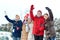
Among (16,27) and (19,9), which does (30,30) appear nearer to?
(16,27)

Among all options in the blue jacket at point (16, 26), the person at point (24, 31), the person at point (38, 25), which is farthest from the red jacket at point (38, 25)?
the blue jacket at point (16, 26)

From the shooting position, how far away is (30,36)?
139 inches

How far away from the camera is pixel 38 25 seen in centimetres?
343

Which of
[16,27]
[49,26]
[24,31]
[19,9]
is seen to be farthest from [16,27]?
[49,26]

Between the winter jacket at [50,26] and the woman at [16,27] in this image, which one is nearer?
the winter jacket at [50,26]

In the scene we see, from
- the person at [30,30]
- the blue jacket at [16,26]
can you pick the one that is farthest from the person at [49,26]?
the blue jacket at [16,26]

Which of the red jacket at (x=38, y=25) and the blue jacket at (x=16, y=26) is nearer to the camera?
the red jacket at (x=38, y=25)

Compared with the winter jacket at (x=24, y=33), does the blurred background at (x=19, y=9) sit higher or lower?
higher

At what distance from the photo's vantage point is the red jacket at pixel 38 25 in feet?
11.3

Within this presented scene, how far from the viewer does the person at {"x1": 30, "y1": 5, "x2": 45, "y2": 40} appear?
3.44m

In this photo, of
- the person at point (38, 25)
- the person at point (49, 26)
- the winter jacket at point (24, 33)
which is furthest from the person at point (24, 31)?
the person at point (49, 26)

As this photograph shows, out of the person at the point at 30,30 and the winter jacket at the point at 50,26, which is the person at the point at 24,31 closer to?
the person at the point at 30,30

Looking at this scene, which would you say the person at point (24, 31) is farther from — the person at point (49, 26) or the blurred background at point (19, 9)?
the person at point (49, 26)

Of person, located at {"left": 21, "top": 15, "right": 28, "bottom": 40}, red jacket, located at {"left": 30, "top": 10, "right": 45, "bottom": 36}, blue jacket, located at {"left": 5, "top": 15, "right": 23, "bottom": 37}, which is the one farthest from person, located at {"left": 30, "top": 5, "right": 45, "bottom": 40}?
blue jacket, located at {"left": 5, "top": 15, "right": 23, "bottom": 37}
